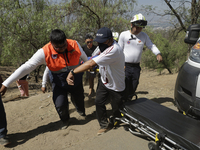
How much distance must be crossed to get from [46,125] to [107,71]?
7.31 ft

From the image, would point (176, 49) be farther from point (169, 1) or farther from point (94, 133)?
point (94, 133)

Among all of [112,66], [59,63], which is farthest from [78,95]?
[112,66]

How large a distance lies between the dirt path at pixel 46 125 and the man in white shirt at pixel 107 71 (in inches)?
22.9

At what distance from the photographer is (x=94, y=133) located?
3.67 m

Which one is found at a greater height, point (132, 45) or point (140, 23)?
point (140, 23)

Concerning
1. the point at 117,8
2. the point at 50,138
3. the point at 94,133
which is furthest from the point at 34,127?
the point at 117,8

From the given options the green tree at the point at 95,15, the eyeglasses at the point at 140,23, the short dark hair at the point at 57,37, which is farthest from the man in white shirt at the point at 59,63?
the green tree at the point at 95,15

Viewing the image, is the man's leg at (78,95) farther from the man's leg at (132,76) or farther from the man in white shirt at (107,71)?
the man's leg at (132,76)

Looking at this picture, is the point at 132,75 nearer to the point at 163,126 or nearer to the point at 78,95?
the point at 78,95

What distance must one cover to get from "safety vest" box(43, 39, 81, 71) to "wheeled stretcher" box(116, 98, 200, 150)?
1391 mm

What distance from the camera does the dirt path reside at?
3430 mm

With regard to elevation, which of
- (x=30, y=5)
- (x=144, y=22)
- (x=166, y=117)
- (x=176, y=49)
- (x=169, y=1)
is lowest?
(x=176, y=49)

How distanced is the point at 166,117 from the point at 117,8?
37.1ft

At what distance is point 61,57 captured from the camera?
3.47 metres
